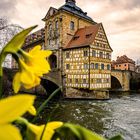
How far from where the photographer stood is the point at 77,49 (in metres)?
23.3

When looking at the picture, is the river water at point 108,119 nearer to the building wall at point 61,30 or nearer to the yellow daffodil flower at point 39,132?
the yellow daffodil flower at point 39,132

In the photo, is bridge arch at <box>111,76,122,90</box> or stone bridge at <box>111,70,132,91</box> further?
bridge arch at <box>111,76,122,90</box>

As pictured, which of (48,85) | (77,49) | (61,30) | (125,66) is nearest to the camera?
(77,49)

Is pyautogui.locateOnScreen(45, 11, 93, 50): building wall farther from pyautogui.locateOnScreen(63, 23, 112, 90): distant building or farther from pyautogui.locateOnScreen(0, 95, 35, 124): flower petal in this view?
pyautogui.locateOnScreen(0, 95, 35, 124): flower petal

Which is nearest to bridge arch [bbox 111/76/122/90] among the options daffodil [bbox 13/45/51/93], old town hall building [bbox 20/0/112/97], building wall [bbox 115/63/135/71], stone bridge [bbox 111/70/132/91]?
stone bridge [bbox 111/70/132/91]

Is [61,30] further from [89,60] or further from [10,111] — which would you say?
[10,111]

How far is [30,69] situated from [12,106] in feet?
0.66

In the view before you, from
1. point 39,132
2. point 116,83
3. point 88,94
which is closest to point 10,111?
point 39,132

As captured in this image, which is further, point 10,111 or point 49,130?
point 49,130

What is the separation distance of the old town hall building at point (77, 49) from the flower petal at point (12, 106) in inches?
844

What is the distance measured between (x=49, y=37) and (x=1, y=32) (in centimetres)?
1292

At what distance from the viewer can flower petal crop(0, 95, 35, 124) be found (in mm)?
271

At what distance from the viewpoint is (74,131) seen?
1.22ft

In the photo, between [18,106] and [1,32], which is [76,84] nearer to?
[1,32]
